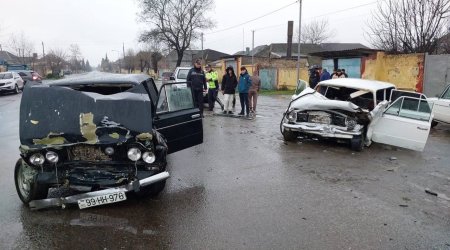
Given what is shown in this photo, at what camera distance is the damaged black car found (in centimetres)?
425

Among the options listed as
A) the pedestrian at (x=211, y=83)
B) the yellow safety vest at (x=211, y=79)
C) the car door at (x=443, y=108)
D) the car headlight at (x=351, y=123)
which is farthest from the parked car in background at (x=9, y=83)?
the car door at (x=443, y=108)

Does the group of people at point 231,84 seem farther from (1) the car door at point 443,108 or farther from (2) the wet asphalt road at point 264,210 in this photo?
(1) the car door at point 443,108

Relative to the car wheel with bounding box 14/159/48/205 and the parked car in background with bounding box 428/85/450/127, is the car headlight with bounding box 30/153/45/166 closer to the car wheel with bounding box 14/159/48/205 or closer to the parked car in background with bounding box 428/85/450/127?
the car wheel with bounding box 14/159/48/205

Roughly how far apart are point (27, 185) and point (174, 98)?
2.47m

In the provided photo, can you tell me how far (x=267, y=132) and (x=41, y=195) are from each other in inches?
267

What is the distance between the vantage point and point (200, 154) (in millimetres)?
7637

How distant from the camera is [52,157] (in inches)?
167

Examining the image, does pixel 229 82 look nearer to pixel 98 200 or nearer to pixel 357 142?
pixel 357 142

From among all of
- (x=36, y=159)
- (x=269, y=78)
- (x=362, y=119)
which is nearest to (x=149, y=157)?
(x=36, y=159)

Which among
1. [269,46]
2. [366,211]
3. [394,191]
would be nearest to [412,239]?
[366,211]

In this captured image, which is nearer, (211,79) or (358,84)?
(358,84)

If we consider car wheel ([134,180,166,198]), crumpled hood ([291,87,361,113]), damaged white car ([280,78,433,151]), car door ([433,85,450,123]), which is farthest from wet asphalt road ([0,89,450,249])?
car door ([433,85,450,123])

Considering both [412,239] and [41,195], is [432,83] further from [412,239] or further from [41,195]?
[41,195]

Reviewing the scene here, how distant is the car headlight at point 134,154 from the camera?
439 centimetres
